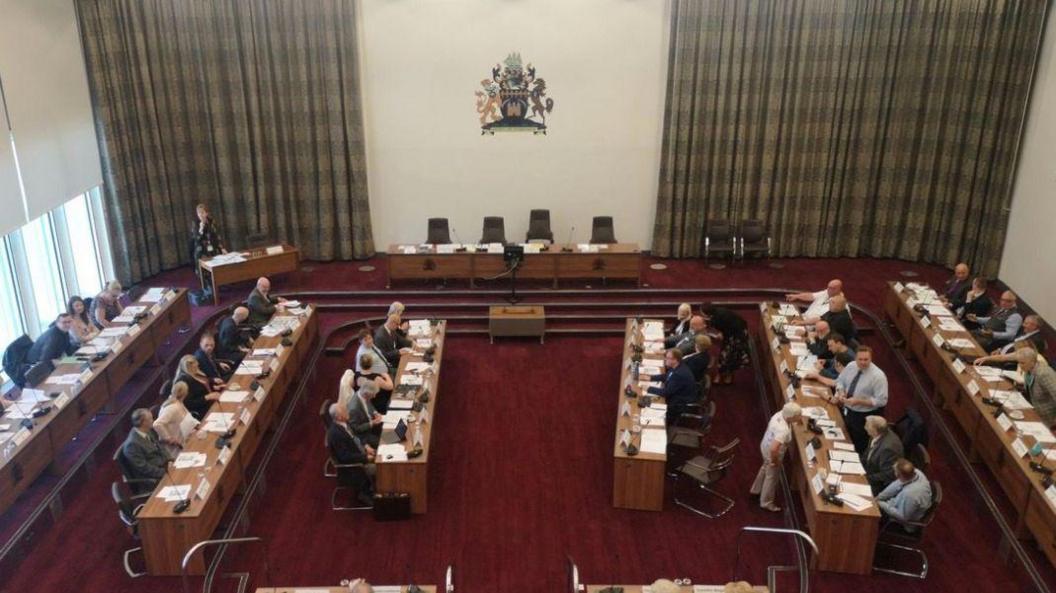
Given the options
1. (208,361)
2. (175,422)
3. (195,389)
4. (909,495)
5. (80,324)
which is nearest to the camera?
(909,495)

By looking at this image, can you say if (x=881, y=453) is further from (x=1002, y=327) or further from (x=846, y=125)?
(x=846, y=125)

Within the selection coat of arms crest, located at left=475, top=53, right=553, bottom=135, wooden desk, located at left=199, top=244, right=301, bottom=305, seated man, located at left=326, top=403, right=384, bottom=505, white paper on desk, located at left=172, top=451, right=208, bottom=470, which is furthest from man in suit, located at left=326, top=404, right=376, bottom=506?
coat of arms crest, located at left=475, top=53, right=553, bottom=135

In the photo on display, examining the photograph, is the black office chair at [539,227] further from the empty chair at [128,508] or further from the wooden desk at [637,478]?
the empty chair at [128,508]

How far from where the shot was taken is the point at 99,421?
416 inches

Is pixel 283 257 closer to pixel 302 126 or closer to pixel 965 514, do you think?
pixel 302 126

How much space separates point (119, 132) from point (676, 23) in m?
9.76

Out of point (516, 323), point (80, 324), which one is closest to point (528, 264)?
point (516, 323)

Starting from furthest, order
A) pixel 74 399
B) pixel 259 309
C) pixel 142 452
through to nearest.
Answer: pixel 259 309
pixel 74 399
pixel 142 452

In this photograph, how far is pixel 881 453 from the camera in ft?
27.1

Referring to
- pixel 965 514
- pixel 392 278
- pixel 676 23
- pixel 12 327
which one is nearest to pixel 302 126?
pixel 392 278

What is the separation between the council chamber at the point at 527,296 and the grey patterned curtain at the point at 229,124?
59 mm

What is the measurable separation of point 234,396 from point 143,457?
64.7 inches

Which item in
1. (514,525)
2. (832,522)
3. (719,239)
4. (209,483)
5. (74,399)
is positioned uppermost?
(719,239)

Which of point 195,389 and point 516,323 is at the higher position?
point 195,389
